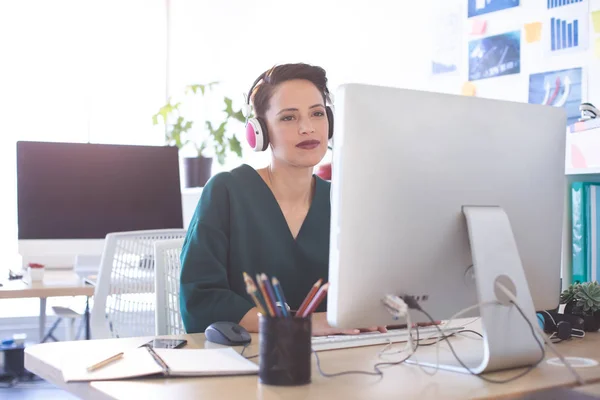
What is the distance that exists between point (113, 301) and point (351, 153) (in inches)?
64.6

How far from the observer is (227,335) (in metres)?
1.20

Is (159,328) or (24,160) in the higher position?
(24,160)

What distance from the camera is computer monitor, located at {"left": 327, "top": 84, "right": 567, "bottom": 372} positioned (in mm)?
994

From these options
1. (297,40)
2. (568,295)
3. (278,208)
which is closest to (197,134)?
(297,40)

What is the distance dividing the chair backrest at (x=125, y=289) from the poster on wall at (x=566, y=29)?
162 centimetres

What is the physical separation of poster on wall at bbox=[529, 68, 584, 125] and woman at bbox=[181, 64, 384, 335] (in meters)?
1.33

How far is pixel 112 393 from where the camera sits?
2.97ft

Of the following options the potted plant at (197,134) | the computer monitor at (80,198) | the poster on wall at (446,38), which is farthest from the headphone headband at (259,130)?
the potted plant at (197,134)

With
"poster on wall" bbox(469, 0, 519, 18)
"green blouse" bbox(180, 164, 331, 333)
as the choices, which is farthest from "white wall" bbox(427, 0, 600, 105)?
"green blouse" bbox(180, 164, 331, 333)

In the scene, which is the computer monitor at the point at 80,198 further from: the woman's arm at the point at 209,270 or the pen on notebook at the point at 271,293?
the pen on notebook at the point at 271,293

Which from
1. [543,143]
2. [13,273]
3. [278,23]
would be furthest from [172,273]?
[278,23]

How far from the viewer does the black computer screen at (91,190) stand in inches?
110

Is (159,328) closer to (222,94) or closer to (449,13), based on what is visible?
(449,13)

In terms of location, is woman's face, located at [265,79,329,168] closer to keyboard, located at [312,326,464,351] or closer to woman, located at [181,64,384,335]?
woman, located at [181,64,384,335]
